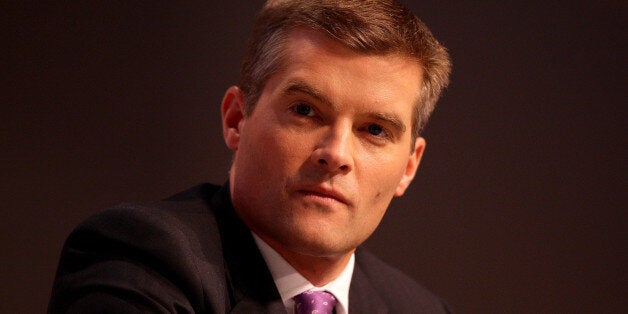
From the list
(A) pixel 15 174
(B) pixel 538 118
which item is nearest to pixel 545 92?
(B) pixel 538 118

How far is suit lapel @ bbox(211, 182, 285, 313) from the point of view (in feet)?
5.04

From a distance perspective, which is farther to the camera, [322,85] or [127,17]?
[127,17]

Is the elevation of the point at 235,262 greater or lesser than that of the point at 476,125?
lesser

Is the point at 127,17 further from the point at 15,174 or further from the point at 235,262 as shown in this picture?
the point at 235,262

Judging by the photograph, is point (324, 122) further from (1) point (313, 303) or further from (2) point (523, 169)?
(2) point (523, 169)

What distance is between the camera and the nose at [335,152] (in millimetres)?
1510

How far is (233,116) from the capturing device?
1747 mm

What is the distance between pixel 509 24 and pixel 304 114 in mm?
1062

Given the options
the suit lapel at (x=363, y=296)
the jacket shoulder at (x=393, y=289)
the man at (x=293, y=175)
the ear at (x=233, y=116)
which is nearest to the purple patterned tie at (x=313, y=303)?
the man at (x=293, y=175)

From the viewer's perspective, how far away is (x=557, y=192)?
240 centimetres

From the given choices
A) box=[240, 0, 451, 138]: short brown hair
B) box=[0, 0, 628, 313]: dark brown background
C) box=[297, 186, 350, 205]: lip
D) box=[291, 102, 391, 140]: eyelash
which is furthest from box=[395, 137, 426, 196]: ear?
box=[0, 0, 628, 313]: dark brown background

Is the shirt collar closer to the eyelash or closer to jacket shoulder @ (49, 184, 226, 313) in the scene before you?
jacket shoulder @ (49, 184, 226, 313)

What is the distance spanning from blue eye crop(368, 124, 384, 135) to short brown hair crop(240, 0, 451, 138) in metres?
0.13

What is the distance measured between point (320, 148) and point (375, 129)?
15 cm
